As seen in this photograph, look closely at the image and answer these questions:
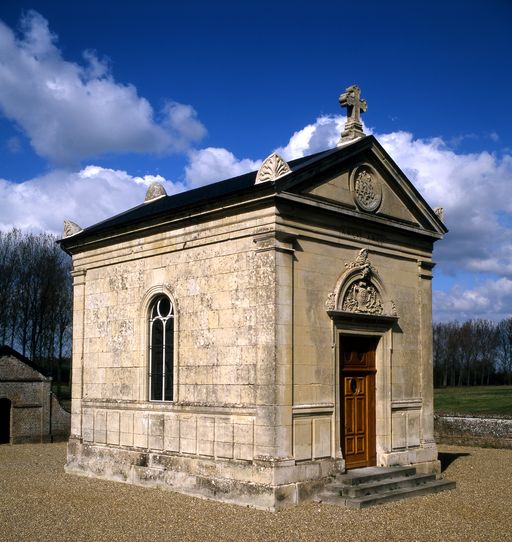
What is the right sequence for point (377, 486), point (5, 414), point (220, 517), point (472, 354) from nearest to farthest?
point (220, 517) → point (377, 486) → point (5, 414) → point (472, 354)

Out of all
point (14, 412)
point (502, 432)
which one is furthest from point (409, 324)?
point (14, 412)

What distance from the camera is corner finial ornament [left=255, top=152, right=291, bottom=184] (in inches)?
459

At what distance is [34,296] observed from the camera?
129 ft

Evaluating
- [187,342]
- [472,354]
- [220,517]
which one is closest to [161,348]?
[187,342]

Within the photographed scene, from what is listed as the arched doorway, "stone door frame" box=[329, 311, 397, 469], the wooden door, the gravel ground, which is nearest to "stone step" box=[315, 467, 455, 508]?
the gravel ground

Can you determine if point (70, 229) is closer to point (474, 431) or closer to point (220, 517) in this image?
point (220, 517)

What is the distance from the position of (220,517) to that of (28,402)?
1371 centimetres

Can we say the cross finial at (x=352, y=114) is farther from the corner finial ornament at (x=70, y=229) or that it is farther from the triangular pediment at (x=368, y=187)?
the corner finial ornament at (x=70, y=229)

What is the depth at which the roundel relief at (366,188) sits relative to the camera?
13445 millimetres

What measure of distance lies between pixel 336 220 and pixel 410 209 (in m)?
2.60

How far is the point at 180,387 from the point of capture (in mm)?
13188

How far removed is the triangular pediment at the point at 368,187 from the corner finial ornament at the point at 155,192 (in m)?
7.06

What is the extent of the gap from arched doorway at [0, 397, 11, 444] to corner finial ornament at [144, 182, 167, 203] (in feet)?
29.4

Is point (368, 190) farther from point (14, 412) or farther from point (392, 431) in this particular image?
point (14, 412)
